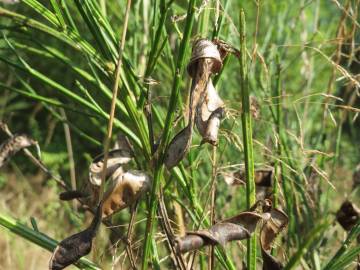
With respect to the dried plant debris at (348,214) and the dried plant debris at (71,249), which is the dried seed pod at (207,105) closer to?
the dried plant debris at (71,249)

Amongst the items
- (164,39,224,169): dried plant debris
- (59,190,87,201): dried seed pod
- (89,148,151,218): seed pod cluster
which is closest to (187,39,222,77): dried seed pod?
(164,39,224,169): dried plant debris

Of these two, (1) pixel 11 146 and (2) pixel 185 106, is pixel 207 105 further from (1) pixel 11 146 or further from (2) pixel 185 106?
(1) pixel 11 146

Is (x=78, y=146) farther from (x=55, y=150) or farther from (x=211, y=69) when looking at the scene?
(x=211, y=69)

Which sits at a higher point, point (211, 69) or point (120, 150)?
point (211, 69)

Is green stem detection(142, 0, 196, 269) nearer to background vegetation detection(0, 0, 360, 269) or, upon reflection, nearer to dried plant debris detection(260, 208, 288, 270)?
background vegetation detection(0, 0, 360, 269)

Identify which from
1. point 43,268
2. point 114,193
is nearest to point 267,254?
point 114,193

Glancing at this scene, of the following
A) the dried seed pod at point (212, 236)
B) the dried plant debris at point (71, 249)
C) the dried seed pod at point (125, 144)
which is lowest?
the dried plant debris at point (71, 249)

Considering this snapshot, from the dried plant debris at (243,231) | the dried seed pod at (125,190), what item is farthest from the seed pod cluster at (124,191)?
the dried plant debris at (243,231)

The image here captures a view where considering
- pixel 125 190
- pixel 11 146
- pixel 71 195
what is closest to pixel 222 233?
pixel 125 190
